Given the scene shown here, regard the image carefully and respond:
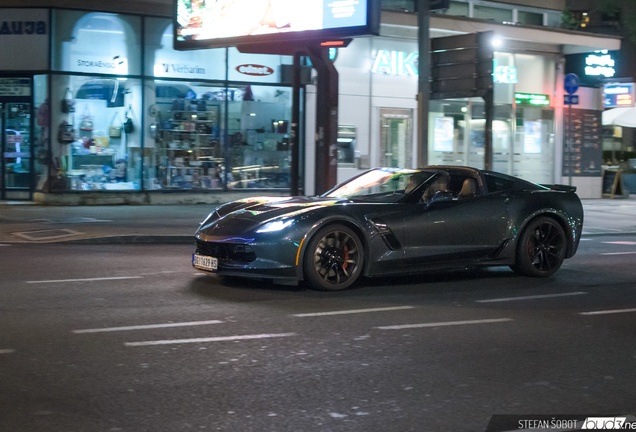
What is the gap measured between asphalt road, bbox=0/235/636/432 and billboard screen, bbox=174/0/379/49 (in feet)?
19.7

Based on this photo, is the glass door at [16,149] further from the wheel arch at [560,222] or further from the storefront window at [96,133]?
the wheel arch at [560,222]

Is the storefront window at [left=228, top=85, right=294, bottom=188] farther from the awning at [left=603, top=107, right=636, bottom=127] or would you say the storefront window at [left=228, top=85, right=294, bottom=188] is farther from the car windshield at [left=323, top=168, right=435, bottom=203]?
the awning at [left=603, top=107, right=636, bottom=127]

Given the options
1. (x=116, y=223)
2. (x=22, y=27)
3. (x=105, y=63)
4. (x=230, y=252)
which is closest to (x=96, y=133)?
(x=105, y=63)

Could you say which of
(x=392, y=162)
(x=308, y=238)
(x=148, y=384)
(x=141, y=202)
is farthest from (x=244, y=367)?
(x=392, y=162)

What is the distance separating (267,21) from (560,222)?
25.5 feet

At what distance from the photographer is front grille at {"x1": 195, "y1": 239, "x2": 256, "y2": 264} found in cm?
830

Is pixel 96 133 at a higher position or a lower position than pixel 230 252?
higher

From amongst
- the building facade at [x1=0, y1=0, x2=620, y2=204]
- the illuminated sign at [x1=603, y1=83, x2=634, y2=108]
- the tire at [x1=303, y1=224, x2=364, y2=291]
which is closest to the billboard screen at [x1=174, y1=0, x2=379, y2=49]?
the building facade at [x1=0, y1=0, x2=620, y2=204]

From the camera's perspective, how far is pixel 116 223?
15.1 m

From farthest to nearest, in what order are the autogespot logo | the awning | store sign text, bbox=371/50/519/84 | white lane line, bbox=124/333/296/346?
the awning, store sign text, bbox=371/50/519/84, the autogespot logo, white lane line, bbox=124/333/296/346

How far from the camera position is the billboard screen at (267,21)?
1401 cm

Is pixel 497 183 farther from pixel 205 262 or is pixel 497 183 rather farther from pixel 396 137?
pixel 396 137

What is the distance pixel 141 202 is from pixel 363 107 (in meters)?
6.82

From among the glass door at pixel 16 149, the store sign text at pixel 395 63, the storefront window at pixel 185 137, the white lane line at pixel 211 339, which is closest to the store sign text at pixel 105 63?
the storefront window at pixel 185 137
